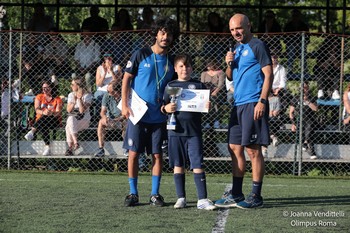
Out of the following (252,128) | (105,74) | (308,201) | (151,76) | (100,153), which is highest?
(105,74)

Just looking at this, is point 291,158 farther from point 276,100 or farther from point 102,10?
point 102,10

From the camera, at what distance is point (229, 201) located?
8711 mm

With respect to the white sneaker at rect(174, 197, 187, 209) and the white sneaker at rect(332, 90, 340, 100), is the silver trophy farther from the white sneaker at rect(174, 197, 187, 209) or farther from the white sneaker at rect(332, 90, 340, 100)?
the white sneaker at rect(332, 90, 340, 100)

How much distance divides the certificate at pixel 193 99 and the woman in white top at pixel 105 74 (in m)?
5.71

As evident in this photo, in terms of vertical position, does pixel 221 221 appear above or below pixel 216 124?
below

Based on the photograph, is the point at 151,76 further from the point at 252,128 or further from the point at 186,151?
the point at 252,128

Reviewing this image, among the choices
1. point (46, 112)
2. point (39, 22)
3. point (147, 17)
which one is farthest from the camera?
point (39, 22)

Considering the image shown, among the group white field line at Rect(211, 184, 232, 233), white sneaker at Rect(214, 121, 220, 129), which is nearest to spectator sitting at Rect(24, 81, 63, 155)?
white sneaker at Rect(214, 121, 220, 129)

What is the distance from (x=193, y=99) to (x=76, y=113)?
5777 millimetres

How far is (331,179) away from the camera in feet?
42.0

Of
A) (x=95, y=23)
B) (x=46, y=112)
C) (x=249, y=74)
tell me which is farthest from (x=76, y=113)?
(x=249, y=74)

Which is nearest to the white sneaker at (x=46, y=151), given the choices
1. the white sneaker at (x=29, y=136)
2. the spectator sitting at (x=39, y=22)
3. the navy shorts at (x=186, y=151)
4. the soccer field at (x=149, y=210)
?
the white sneaker at (x=29, y=136)

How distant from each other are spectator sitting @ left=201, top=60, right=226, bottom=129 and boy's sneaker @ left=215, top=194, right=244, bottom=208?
5.20 metres

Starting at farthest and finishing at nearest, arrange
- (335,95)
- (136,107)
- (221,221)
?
(335,95)
(136,107)
(221,221)
